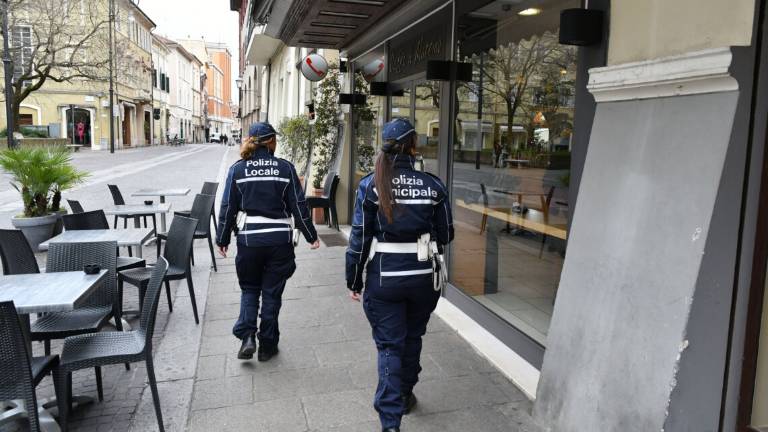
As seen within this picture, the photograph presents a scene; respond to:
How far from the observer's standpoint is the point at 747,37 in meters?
2.44

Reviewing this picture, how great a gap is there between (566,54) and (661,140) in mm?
1745

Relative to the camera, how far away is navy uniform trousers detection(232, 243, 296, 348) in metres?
4.16

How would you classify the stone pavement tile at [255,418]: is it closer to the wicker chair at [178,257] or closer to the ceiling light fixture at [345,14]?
the wicker chair at [178,257]

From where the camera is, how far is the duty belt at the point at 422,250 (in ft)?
10.3

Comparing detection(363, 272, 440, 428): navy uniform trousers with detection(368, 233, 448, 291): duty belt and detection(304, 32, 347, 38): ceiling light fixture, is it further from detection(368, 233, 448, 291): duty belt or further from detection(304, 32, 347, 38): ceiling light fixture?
detection(304, 32, 347, 38): ceiling light fixture

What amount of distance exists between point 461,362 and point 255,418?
5.36 feet

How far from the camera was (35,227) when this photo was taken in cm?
790

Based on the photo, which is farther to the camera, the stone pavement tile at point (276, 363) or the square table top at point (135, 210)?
the square table top at point (135, 210)

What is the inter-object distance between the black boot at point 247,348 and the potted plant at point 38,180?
16.8 feet

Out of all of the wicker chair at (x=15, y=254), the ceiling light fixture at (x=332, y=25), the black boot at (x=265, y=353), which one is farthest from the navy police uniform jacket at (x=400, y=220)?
the ceiling light fixture at (x=332, y=25)

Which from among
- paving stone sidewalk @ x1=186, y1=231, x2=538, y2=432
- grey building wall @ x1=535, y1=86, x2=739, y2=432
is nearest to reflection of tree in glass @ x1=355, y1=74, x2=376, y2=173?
paving stone sidewalk @ x1=186, y1=231, x2=538, y2=432

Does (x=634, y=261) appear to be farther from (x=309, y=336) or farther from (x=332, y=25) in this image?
(x=332, y=25)

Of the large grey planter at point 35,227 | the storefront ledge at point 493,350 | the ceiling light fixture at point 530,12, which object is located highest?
the ceiling light fixture at point 530,12

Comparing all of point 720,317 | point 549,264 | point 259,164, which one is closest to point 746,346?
point 720,317
